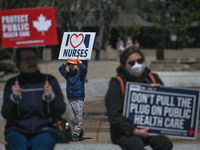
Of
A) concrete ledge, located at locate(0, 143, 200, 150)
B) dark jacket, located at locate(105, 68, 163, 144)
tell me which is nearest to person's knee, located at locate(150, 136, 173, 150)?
dark jacket, located at locate(105, 68, 163, 144)

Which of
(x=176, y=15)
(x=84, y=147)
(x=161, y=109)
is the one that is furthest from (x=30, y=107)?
(x=176, y=15)

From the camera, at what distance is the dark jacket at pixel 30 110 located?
15.0 feet

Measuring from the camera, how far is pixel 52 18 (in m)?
4.75

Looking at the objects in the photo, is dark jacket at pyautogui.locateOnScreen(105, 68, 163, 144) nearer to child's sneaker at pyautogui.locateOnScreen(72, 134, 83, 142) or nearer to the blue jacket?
the blue jacket

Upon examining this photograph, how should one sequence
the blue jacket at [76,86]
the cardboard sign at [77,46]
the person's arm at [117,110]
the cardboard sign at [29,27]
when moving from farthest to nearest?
the blue jacket at [76,86]
the cardboard sign at [77,46]
the cardboard sign at [29,27]
the person's arm at [117,110]

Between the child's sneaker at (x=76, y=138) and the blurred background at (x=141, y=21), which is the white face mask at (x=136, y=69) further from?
the blurred background at (x=141, y=21)

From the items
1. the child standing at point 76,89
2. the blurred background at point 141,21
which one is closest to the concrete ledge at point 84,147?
the child standing at point 76,89

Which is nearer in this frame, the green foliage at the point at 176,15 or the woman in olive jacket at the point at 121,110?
the woman in olive jacket at the point at 121,110

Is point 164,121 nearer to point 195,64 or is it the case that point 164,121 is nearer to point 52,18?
point 52,18

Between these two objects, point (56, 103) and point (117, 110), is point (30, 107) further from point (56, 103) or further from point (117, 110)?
point (117, 110)

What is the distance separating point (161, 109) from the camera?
15.0ft

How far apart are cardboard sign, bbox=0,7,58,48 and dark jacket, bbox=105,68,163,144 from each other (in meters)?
0.78

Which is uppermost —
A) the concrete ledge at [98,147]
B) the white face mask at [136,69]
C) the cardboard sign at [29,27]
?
the cardboard sign at [29,27]

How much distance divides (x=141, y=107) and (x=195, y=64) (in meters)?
18.6
